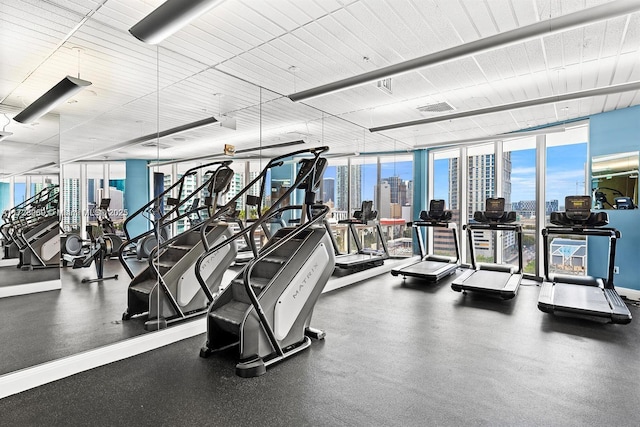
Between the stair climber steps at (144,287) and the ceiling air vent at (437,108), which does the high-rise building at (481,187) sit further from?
the stair climber steps at (144,287)

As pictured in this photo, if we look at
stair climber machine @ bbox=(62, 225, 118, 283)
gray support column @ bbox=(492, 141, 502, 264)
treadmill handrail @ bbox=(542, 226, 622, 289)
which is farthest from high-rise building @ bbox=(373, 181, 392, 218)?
stair climber machine @ bbox=(62, 225, 118, 283)

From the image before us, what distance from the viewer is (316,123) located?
21.0 ft

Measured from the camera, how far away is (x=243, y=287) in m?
3.27

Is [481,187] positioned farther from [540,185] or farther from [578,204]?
[578,204]

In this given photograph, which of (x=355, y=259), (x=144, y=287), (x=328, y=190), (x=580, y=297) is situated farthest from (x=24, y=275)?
(x=580, y=297)

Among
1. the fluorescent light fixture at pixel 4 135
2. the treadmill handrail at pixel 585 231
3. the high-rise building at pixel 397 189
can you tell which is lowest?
the treadmill handrail at pixel 585 231

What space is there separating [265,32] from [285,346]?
9.81ft

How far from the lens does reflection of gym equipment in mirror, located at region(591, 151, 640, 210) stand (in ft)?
17.6

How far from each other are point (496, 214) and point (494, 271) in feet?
3.48

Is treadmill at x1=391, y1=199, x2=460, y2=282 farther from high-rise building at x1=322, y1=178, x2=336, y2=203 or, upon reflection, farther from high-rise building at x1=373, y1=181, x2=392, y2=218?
high-rise building at x1=322, y1=178, x2=336, y2=203

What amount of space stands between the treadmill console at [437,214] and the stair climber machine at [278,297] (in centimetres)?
447

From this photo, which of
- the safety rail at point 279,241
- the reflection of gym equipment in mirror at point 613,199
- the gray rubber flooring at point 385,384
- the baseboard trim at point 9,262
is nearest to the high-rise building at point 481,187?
the reflection of gym equipment in mirror at point 613,199

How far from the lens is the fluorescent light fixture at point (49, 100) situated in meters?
3.31

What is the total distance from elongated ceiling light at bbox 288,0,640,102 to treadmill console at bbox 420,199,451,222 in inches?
159
